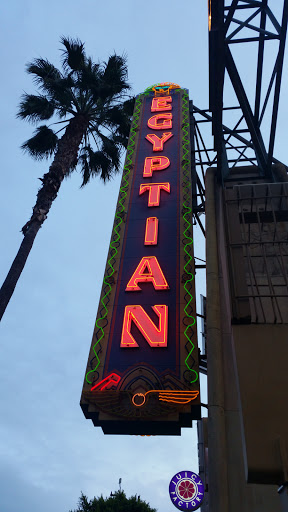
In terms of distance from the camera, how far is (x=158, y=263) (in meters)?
11.9

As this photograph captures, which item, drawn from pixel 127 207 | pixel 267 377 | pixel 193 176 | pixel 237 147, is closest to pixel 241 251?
pixel 267 377

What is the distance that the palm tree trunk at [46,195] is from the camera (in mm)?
10539

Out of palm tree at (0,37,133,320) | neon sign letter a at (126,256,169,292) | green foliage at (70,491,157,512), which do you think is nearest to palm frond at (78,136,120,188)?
palm tree at (0,37,133,320)

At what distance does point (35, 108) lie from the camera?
16031 mm

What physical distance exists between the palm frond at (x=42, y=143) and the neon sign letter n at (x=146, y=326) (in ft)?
27.4

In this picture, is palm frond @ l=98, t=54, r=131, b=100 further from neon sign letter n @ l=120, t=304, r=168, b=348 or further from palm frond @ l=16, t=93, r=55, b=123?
neon sign letter n @ l=120, t=304, r=168, b=348

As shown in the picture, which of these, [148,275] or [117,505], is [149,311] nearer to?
[148,275]

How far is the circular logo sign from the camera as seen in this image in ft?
33.7

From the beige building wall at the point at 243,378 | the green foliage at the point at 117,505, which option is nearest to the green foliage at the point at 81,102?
the beige building wall at the point at 243,378

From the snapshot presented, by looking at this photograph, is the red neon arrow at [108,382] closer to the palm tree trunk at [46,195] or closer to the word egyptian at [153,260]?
the word egyptian at [153,260]

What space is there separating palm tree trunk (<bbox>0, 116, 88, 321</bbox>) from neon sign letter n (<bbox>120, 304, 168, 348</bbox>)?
3109 millimetres

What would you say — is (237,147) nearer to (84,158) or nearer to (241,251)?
(84,158)

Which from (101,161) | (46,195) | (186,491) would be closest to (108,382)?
(186,491)

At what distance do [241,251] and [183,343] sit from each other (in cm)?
351
